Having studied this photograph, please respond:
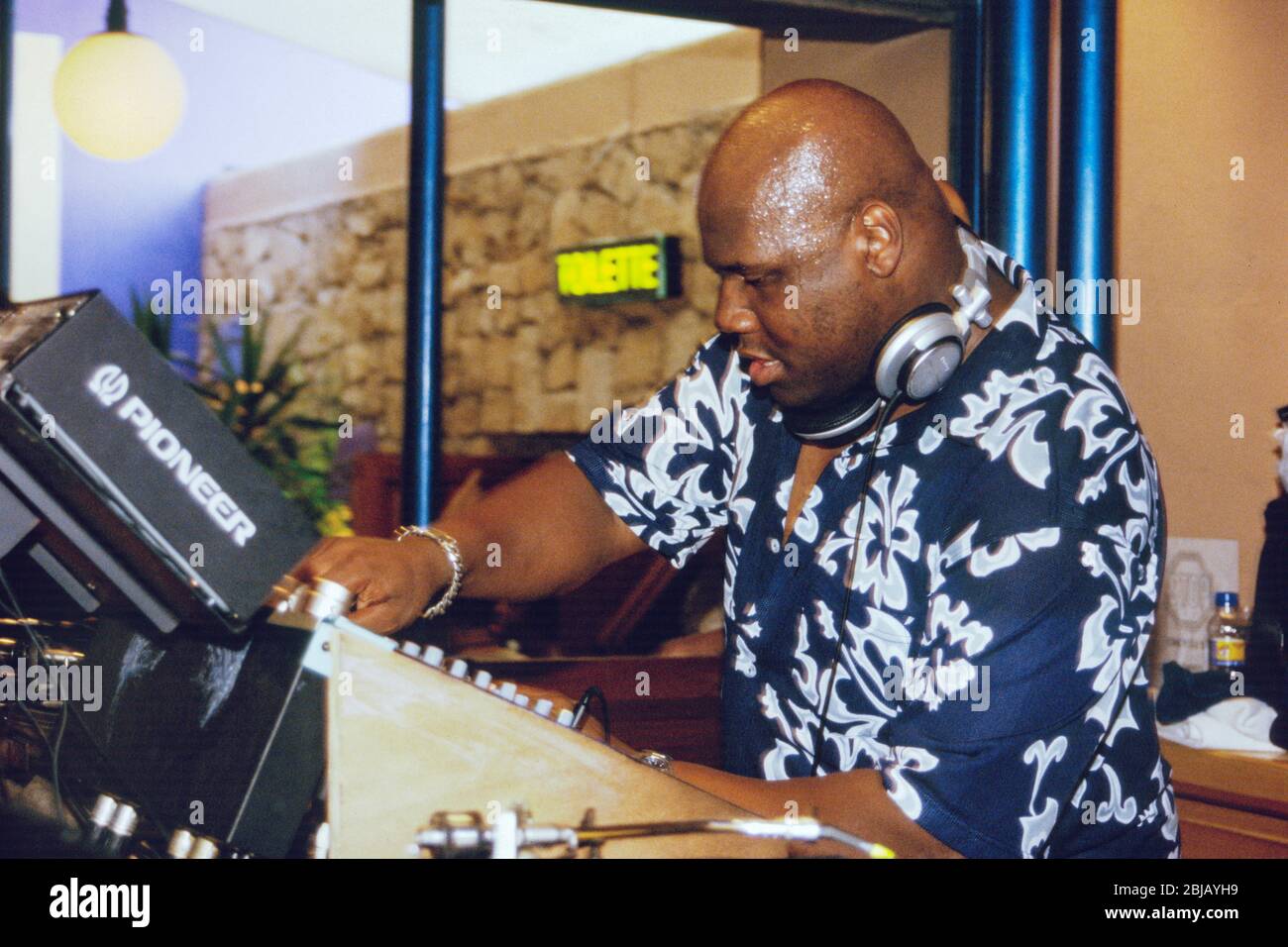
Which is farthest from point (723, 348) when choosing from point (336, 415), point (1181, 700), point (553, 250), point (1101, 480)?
point (336, 415)

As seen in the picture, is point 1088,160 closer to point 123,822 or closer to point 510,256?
point 123,822

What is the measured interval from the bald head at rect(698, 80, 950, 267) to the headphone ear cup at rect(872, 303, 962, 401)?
0.12 meters

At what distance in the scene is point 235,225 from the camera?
822cm

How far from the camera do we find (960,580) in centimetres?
122

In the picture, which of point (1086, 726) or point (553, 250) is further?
point (553, 250)

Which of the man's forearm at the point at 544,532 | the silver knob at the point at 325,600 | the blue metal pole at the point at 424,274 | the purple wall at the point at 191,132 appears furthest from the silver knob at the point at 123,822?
the purple wall at the point at 191,132

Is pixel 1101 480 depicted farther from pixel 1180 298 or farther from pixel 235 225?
pixel 235 225

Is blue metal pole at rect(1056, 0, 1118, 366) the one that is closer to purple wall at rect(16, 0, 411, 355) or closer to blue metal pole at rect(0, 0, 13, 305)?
blue metal pole at rect(0, 0, 13, 305)

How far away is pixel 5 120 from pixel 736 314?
4.94 feet

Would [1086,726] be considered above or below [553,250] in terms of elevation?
below

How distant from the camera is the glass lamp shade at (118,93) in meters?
3.65

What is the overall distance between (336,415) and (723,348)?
557 cm

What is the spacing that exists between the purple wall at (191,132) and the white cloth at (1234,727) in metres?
5.65
